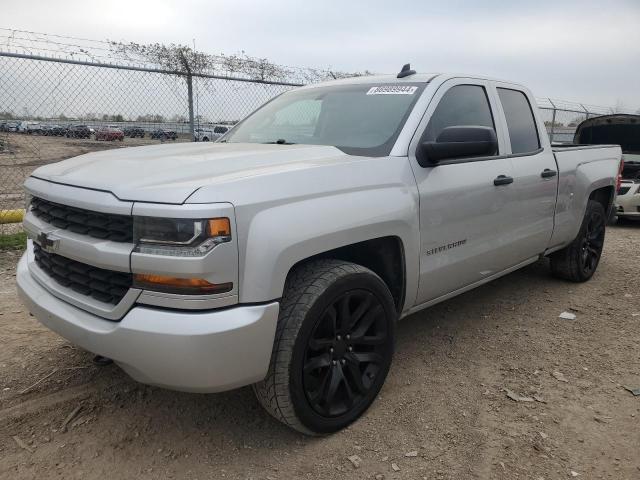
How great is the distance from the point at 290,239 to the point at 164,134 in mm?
6134

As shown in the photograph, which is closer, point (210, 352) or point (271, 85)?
point (210, 352)

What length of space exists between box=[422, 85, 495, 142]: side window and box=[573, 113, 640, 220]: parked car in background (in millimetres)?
5412

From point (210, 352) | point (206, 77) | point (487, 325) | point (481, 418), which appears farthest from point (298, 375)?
point (206, 77)

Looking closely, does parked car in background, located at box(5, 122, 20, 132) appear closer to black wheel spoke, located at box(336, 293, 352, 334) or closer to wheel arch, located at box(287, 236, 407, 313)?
wheel arch, located at box(287, 236, 407, 313)

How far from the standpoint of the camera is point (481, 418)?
277cm

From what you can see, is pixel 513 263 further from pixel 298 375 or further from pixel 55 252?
pixel 55 252

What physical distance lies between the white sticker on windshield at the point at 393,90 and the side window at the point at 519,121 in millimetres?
993

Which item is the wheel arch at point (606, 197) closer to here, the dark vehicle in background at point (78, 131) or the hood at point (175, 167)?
the hood at point (175, 167)

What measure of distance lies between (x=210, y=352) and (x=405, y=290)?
130 centimetres

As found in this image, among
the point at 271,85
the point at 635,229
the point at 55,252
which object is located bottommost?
the point at 635,229

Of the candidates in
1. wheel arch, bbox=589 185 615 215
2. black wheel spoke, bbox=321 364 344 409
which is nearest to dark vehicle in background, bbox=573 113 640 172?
wheel arch, bbox=589 185 615 215

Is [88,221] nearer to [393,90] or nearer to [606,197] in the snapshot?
[393,90]

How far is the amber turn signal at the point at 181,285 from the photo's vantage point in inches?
79.0

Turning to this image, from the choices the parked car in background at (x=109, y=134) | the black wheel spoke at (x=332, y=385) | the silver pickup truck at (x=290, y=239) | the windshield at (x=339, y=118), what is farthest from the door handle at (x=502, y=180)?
the parked car in background at (x=109, y=134)
